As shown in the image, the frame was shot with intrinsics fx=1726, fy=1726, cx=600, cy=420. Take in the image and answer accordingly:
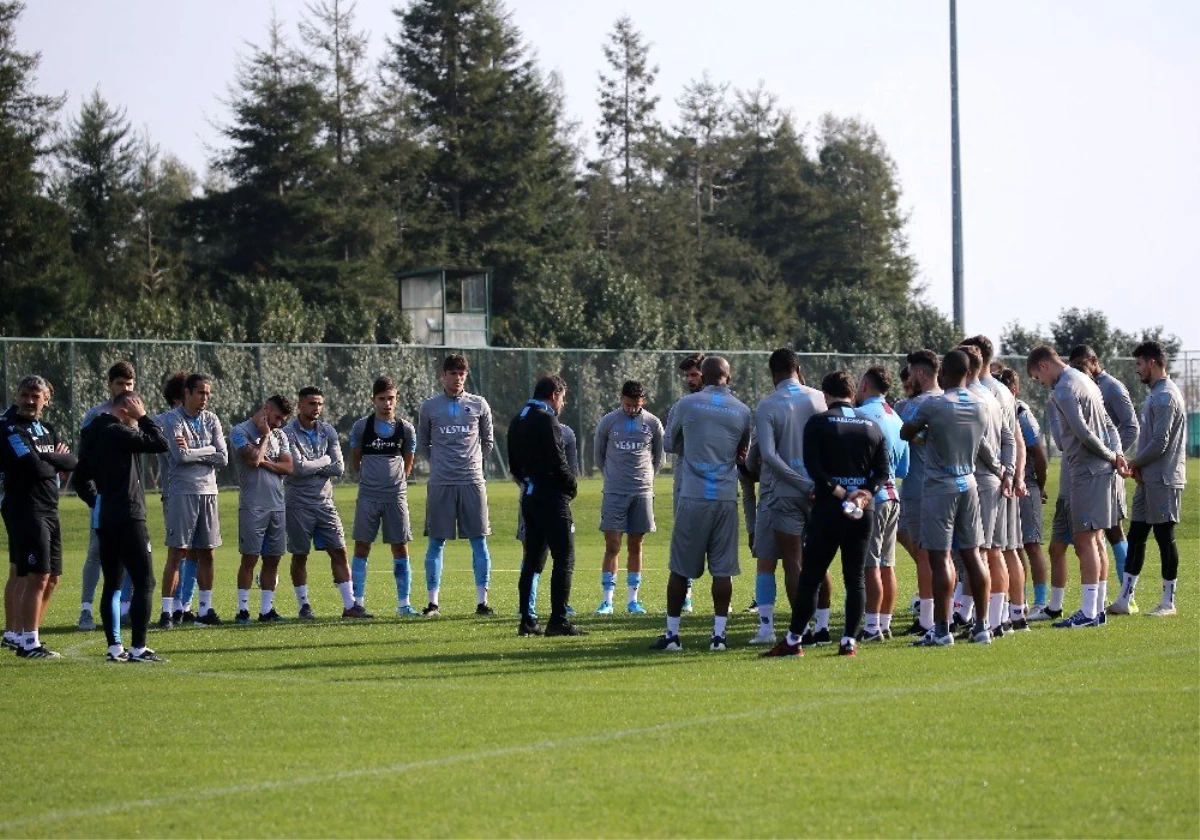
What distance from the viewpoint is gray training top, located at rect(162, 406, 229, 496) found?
15.7m

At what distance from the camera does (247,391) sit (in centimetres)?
3800

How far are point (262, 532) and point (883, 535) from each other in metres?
6.03

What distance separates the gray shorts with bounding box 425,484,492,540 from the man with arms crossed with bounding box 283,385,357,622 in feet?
2.94

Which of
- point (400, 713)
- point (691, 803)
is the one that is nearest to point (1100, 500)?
point (400, 713)

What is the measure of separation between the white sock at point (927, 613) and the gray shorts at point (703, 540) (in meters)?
1.44

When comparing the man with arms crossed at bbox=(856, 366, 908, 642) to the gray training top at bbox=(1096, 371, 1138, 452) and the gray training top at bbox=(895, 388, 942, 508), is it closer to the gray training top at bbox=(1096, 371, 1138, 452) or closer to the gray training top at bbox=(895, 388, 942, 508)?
the gray training top at bbox=(895, 388, 942, 508)

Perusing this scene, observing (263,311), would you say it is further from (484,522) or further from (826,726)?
(826,726)

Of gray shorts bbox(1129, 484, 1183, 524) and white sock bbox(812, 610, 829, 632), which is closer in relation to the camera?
white sock bbox(812, 610, 829, 632)

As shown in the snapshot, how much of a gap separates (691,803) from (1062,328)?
67.1 meters

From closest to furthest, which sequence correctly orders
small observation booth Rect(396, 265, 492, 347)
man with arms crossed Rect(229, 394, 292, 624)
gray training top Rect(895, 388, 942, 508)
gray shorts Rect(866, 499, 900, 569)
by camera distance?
gray shorts Rect(866, 499, 900, 569), gray training top Rect(895, 388, 942, 508), man with arms crossed Rect(229, 394, 292, 624), small observation booth Rect(396, 265, 492, 347)

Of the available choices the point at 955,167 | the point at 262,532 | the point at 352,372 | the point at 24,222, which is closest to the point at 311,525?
the point at 262,532

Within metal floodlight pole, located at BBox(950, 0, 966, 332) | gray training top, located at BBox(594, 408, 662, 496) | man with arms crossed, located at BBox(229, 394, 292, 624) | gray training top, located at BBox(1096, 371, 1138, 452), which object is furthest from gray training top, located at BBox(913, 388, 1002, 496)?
metal floodlight pole, located at BBox(950, 0, 966, 332)

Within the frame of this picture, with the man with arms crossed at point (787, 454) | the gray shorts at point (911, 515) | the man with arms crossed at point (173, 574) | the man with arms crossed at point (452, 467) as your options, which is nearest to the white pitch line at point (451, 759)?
the man with arms crossed at point (787, 454)

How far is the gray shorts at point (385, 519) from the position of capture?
16.7 meters
